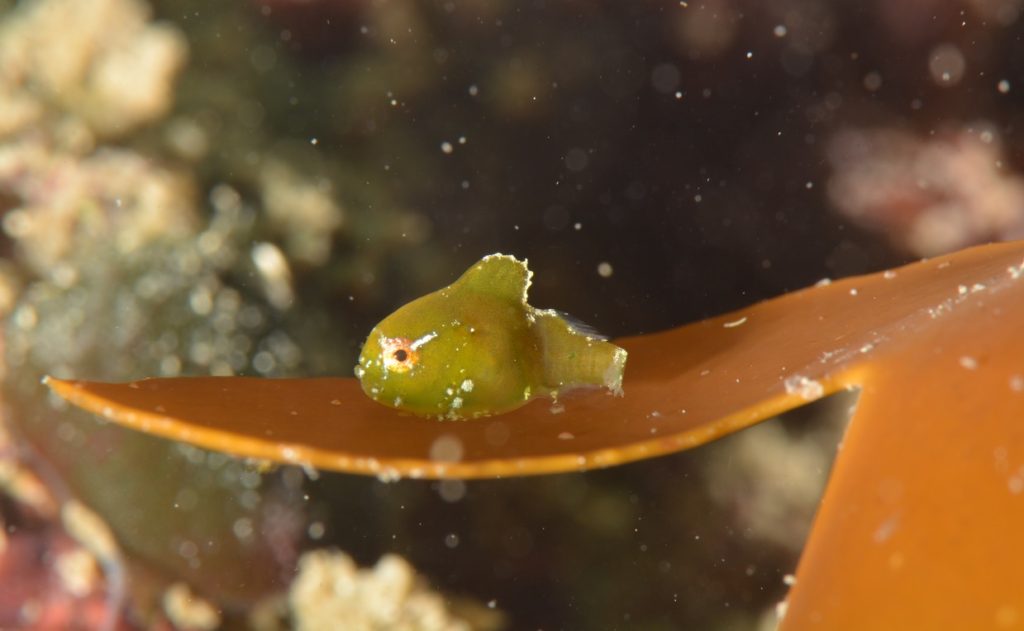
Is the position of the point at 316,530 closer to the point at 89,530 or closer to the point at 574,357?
the point at 89,530

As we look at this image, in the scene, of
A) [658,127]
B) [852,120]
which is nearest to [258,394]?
[658,127]

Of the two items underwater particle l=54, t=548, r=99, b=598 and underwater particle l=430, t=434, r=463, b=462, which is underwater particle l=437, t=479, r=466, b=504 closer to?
underwater particle l=430, t=434, r=463, b=462

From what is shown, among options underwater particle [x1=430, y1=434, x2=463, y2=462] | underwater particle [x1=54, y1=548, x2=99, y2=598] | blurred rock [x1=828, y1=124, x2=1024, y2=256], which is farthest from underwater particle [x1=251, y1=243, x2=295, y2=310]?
blurred rock [x1=828, y1=124, x2=1024, y2=256]

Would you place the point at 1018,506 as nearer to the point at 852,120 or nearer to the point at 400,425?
the point at 400,425

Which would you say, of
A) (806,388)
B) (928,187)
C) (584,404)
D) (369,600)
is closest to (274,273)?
(369,600)

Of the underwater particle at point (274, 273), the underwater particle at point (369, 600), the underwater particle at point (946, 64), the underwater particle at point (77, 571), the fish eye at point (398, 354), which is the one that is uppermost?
the underwater particle at point (946, 64)

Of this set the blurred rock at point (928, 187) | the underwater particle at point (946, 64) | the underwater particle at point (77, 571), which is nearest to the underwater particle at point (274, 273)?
the underwater particle at point (77, 571)

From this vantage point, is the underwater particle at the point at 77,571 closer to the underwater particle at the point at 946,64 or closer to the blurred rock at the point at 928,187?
the blurred rock at the point at 928,187
